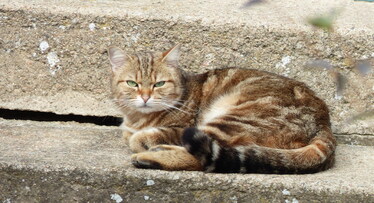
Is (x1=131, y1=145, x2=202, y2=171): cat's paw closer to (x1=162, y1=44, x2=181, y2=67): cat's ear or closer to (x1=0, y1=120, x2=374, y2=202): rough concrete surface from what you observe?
(x1=0, y1=120, x2=374, y2=202): rough concrete surface

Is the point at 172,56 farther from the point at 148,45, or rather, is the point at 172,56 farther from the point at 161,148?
the point at 161,148

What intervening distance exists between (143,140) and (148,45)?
2.90 ft

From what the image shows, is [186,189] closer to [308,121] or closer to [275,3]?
[308,121]

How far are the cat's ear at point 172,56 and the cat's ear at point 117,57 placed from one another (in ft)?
0.74

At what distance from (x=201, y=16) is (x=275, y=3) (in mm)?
784

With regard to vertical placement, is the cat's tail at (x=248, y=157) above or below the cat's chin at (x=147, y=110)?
above

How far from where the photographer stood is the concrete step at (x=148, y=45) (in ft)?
11.5

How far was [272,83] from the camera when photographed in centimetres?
316

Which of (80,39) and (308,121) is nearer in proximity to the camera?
(308,121)

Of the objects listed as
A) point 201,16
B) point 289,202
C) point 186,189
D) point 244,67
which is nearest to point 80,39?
point 201,16

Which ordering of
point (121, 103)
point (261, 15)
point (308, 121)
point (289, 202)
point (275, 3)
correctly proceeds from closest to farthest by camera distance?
1. point (289, 202)
2. point (308, 121)
3. point (121, 103)
4. point (261, 15)
5. point (275, 3)

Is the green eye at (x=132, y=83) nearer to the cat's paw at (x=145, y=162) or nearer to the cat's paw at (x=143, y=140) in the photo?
the cat's paw at (x=143, y=140)

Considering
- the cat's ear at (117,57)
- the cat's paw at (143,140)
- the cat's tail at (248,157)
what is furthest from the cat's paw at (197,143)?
the cat's ear at (117,57)

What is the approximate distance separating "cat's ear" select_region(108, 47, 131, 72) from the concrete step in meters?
0.25
